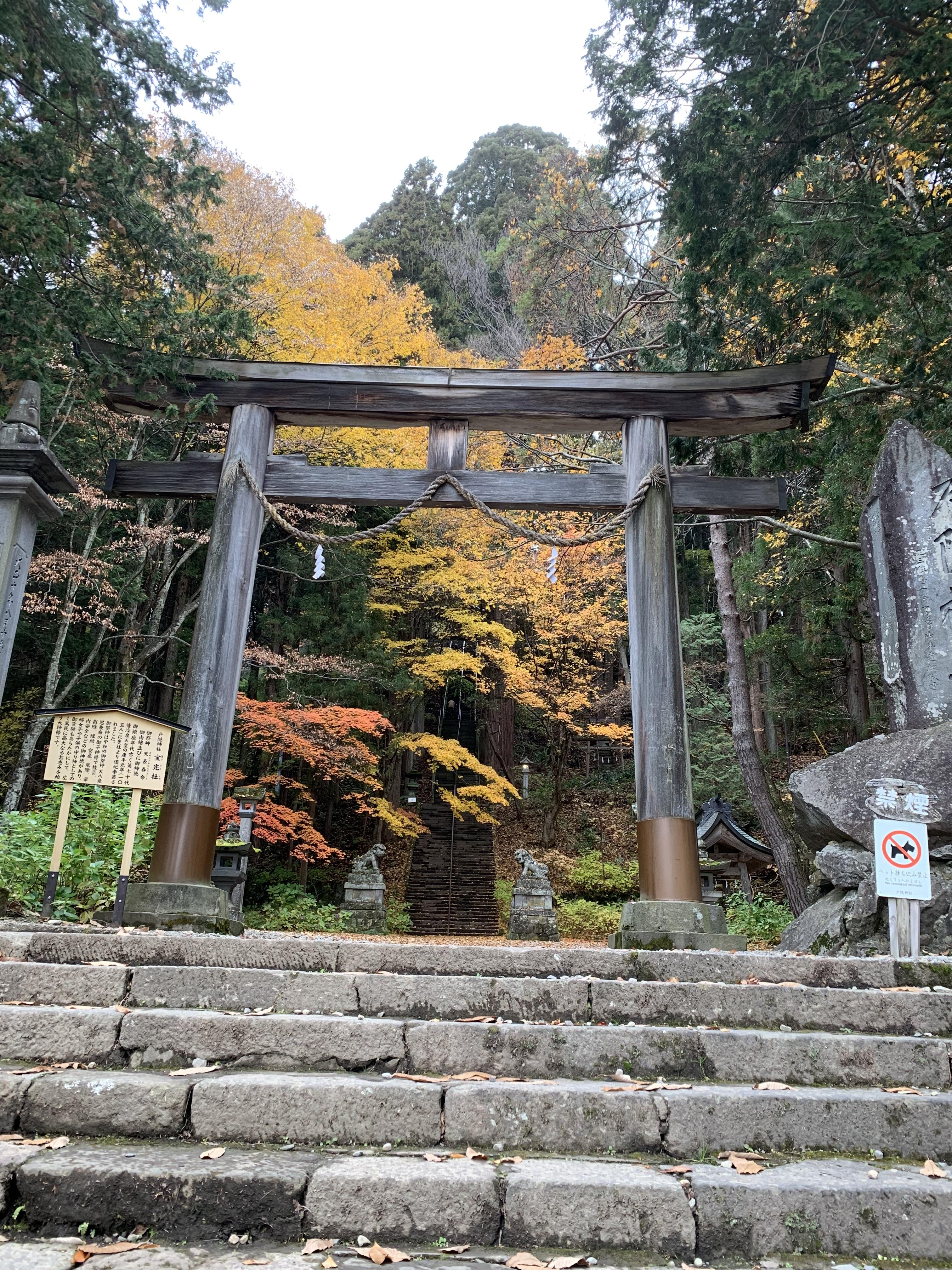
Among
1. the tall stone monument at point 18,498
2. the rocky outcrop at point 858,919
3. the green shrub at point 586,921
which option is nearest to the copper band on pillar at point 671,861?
the rocky outcrop at point 858,919

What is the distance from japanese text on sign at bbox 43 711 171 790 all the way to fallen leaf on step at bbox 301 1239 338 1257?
11.9ft

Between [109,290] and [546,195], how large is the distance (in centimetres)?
1104

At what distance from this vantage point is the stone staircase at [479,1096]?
2.39 metres

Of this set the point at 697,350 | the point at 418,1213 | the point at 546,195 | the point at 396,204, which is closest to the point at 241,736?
the point at 697,350

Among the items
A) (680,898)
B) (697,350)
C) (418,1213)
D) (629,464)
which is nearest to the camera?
(418,1213)

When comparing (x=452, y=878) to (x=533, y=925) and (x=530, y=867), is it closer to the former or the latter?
(x=530, y=867)

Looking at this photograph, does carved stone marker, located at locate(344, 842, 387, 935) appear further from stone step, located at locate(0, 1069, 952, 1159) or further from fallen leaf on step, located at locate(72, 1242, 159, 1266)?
fallen leaf on step, located at locate(72, 1242, 159, 1266)

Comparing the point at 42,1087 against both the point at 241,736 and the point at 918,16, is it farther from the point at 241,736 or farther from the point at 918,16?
the point at 241,736

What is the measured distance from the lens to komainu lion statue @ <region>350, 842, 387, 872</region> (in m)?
14.9

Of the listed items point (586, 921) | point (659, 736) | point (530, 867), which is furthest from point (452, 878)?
point (659, 736)

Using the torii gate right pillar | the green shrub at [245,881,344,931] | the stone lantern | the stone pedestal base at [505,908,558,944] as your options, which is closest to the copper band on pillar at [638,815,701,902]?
the torii gate right pillar

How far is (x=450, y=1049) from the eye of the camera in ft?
10.5

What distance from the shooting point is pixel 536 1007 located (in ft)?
11.6

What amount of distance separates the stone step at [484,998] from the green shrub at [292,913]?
31.5ft
